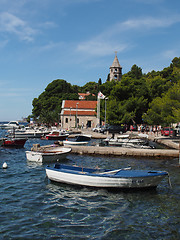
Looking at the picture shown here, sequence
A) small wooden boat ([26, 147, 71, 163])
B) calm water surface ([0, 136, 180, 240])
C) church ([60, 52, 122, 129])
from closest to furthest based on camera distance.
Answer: calm water surface ([0, 136, 180, 240]) → small wooden boat ([26, 147, 71, 163]) → church ([60, 52, 122, 129])

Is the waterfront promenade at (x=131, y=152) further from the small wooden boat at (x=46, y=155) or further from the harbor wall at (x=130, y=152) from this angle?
the small wooden boat at (x=46, y=155)

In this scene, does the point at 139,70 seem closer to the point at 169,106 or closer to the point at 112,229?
the point at 169,106

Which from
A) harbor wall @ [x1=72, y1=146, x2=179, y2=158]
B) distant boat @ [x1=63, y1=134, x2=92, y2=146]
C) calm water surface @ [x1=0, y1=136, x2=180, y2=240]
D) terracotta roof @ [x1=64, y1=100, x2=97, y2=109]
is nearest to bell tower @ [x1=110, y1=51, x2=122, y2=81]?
terracotta roof @ [x1=64, y1=100, x2=97, y2=109]

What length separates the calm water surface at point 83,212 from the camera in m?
9.38

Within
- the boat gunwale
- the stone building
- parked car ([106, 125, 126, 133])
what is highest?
the stone building

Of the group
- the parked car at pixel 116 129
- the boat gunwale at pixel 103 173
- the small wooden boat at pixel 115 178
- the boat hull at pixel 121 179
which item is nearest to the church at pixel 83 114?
the parked car at pixel 116 129

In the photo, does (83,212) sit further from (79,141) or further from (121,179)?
(79,141)

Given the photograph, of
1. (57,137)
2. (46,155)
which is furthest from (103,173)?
(57,137)

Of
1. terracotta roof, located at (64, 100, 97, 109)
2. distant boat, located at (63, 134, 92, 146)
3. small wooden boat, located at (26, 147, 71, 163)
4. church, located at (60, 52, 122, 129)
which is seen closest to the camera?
small wooden boat, located at (26, 147, 71, 163)

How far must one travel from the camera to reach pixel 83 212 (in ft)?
37.3

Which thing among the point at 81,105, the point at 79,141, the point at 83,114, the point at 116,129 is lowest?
the point at 79,141

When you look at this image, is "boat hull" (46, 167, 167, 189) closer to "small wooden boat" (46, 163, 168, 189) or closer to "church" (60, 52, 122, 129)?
"small wooden boat" (46, 163, 168, 189)

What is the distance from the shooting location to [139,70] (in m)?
114

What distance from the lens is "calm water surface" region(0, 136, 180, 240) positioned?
938cm
